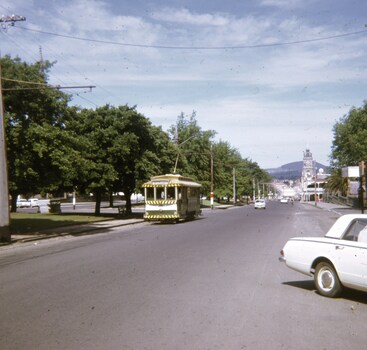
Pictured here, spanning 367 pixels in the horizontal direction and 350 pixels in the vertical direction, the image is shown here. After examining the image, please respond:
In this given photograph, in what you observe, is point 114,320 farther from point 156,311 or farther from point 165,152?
point 165,152

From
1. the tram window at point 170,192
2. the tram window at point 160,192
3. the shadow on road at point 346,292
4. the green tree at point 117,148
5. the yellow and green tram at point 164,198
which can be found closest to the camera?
the shadow on road at point 346,292

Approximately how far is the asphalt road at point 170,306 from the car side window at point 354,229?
107 cm

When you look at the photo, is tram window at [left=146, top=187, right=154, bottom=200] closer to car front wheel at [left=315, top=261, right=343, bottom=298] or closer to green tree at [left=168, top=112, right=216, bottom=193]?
car front wheel at [left=315, top=261, right=343, bottom=298]

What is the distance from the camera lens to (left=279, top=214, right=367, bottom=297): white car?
7.20m

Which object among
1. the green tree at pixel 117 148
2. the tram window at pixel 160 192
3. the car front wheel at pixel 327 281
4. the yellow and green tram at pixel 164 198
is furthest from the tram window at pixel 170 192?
the car front wheel at pixel 327 281

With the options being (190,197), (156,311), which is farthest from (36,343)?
(190,197)

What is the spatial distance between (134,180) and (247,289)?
28.5 m

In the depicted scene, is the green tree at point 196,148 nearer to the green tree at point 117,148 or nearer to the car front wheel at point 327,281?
the green tree at point 117,148

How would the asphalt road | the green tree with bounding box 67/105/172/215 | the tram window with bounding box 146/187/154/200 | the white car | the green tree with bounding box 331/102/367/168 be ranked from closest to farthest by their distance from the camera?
the asphalt road, the white car, the tram window with bounding box 146/187/154/200, the green tree with bounding box 67/105/172/215, the green tree with bounding box 331/102/367/168

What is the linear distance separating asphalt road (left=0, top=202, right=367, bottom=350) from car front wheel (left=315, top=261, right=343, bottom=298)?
5.7 inches

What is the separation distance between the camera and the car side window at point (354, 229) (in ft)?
24.7

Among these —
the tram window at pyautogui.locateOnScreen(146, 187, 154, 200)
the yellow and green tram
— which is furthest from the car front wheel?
the tram window at pyautogui.locateOnScreen(146, 187, 154, 200)

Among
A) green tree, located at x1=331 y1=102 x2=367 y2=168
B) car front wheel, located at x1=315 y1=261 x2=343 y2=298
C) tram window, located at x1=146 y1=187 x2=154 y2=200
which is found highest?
green tree, located at x1=331 y1=102 x2=367 y2=168

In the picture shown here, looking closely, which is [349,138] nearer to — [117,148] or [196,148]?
[196,148]
